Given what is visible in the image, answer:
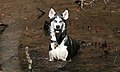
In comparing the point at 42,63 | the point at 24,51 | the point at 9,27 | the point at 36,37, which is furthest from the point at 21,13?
the point at 42,63

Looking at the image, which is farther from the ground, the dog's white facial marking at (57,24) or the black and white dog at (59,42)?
the dog's white facial marking at (57,24)

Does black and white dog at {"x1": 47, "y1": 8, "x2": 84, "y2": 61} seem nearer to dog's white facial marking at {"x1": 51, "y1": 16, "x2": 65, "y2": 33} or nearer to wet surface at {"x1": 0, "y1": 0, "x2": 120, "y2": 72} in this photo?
dog's white facial marking at {"x1": 51, "y1": 16, "x2": 65, "y2": 33}

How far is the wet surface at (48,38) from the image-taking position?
1232cm

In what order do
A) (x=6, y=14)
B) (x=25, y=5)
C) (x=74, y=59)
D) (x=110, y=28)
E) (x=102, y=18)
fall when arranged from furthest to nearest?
(x=25, y=5) < (x=6, y=14) < (x=102, y=18) < (x=110, y=28) < (x=74, y=59)

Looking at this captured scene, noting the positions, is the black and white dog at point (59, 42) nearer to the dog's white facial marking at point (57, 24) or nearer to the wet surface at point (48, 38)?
the dog's white facial marking at point (57, 24)

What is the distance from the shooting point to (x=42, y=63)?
12617 mm

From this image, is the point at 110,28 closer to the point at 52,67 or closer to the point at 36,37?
the point at 36,37

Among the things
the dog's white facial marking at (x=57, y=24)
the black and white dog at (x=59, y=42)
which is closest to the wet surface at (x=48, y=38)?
the black and white dog at (x=59, y=42)

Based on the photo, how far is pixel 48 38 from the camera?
1533cm

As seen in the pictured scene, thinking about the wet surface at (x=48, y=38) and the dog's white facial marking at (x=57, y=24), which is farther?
the dog's white facial marking at (x=57, y=24)

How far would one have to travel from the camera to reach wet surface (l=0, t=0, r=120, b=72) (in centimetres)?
1232

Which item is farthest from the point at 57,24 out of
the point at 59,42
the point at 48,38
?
the point at 48,38

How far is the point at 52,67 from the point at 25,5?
30.8ft

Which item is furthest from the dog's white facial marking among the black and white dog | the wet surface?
the wet surface
